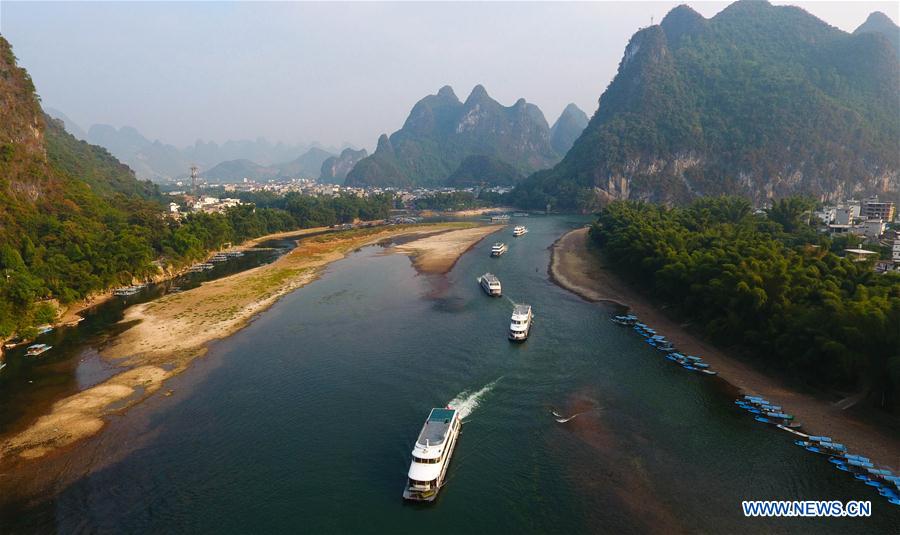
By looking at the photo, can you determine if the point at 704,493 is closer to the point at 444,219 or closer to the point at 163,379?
the point at 163,379

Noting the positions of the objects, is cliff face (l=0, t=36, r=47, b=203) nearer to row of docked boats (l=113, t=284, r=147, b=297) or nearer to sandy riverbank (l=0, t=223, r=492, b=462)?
row of docked boats (l=113, t=284, r=147, b=297)

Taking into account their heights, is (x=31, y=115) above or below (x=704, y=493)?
above

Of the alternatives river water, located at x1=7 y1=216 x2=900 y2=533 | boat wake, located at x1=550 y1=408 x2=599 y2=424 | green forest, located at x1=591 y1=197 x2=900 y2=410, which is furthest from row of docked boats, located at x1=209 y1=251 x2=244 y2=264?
boat wake, located at x1=550 y1=408 x2=599 y2=424

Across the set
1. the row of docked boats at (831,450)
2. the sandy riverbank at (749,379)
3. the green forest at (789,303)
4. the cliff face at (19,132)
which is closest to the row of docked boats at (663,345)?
the sandy riverbank at (749,379)

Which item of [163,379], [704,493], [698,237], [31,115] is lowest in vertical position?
[704,493]

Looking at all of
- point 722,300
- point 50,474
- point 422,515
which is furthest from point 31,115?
point 722,300

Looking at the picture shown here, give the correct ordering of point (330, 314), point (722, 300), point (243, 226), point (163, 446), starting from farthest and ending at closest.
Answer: point (243, 226)
point (330, 314)
point (722, 300)
point (163, 446)

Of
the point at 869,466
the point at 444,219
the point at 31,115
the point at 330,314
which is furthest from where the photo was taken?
the point at 444,219

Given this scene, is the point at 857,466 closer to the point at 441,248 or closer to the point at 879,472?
the point at 879,472
